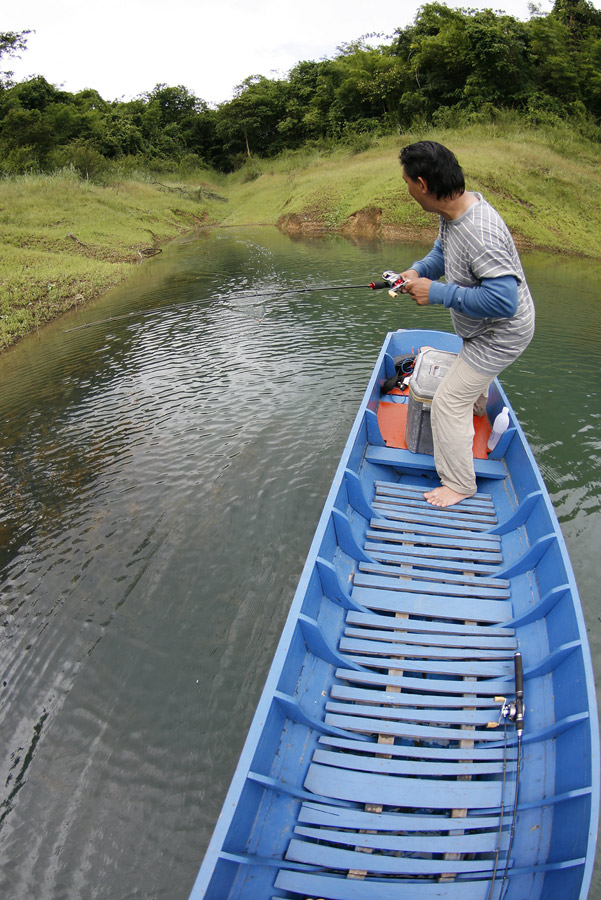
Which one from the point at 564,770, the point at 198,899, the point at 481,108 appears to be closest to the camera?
the point at 198,899

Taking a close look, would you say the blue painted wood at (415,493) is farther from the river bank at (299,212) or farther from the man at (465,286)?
the river bank at (299,212)

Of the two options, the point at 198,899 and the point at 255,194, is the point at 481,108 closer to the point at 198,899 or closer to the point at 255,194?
the point at 255,194

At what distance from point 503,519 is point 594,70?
39912 mm

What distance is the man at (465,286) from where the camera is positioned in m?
3.52

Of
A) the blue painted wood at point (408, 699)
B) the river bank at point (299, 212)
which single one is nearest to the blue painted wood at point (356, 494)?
the blue painted wood at point (408, 699)

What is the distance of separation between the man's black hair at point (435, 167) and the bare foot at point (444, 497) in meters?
2.62

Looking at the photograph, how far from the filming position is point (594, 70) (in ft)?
Result: 104

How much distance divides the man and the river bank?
1220 cm

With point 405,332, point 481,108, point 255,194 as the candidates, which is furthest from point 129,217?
point 405,332

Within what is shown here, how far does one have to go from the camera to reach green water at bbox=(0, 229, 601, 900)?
342 centimetres

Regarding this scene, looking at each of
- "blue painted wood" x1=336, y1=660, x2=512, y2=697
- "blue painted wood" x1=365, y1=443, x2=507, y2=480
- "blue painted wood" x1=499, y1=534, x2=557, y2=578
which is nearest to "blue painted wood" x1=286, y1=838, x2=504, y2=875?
"blue painted wood" x1=336, y1=660, x2=512, y2=697

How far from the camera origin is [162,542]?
225 inches

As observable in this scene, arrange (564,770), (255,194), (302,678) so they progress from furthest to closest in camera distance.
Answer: (255,194) < (302,678) < (564,770)

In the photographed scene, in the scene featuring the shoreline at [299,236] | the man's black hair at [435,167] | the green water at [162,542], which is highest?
the man's black hair at [435,167]
